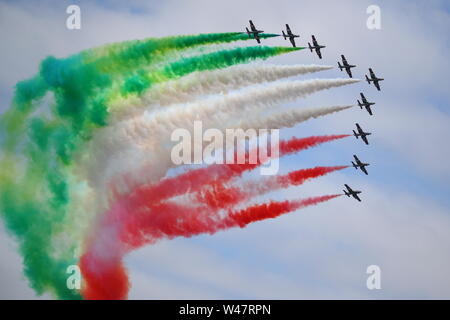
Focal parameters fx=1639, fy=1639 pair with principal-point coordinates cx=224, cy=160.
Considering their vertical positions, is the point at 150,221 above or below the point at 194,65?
below

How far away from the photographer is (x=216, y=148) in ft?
348

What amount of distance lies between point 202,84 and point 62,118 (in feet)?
31.3

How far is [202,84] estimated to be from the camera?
10738 cm

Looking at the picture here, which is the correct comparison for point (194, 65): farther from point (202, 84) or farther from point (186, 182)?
point (186, 182)

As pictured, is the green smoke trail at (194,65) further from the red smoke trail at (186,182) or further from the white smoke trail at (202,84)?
the red smoke trail at (186,182)

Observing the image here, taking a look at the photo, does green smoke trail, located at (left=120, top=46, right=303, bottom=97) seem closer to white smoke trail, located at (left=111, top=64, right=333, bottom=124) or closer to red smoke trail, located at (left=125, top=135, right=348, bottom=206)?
white smoke trail, located at (left=111, top=64, right=333, bottom=124)

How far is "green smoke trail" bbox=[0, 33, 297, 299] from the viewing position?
4213 inches

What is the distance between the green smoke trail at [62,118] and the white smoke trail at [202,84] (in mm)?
691

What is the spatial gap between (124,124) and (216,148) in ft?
20.7

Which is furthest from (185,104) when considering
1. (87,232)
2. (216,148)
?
(87,232)

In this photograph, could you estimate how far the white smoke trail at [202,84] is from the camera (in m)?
107

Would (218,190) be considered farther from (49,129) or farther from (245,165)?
(49,129)

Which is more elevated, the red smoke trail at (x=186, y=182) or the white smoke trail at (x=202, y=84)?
the white smoke trail at (x=202, y=84)

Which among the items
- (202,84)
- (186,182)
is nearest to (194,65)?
(202,84)
